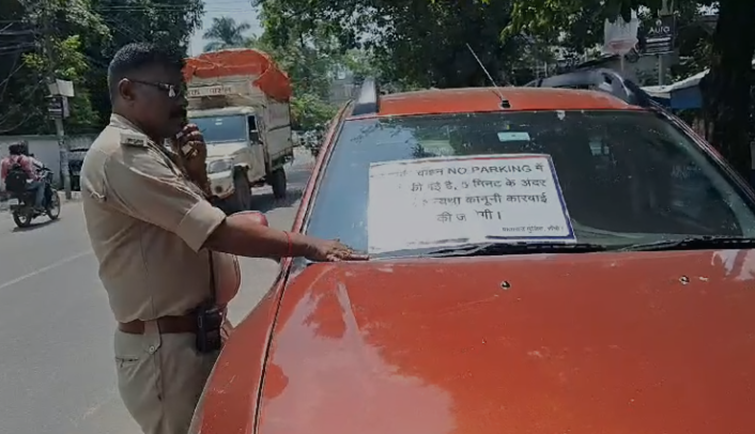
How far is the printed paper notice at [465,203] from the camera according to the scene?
2.68m

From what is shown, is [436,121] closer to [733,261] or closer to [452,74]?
[733,261]

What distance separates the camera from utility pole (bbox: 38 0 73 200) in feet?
70.6

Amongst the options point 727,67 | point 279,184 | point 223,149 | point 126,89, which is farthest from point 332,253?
point 279,184

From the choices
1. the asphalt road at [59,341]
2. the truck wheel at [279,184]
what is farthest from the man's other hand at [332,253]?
the truck wheel at [279,184]

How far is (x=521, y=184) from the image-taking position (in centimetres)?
285

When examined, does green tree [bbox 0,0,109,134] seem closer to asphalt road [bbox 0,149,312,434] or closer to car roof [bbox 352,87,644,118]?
asphalt road [bbox 0,149,312,434]

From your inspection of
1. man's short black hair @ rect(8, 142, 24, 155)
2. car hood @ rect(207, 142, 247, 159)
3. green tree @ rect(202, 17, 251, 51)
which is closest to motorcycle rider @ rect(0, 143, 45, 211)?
man's short black hair @ rect(8, 142, 24, 155)

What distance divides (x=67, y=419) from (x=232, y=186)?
1070cm

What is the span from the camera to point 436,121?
3270 millimetres

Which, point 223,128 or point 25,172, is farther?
point 223,128

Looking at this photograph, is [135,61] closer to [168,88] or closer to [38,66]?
[168,88]

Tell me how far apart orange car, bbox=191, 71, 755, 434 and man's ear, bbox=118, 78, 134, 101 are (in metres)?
0.70

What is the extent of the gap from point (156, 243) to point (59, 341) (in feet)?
15.2

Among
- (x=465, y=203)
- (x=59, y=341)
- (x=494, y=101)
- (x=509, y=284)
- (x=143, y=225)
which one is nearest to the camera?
(x=509, y=284)
